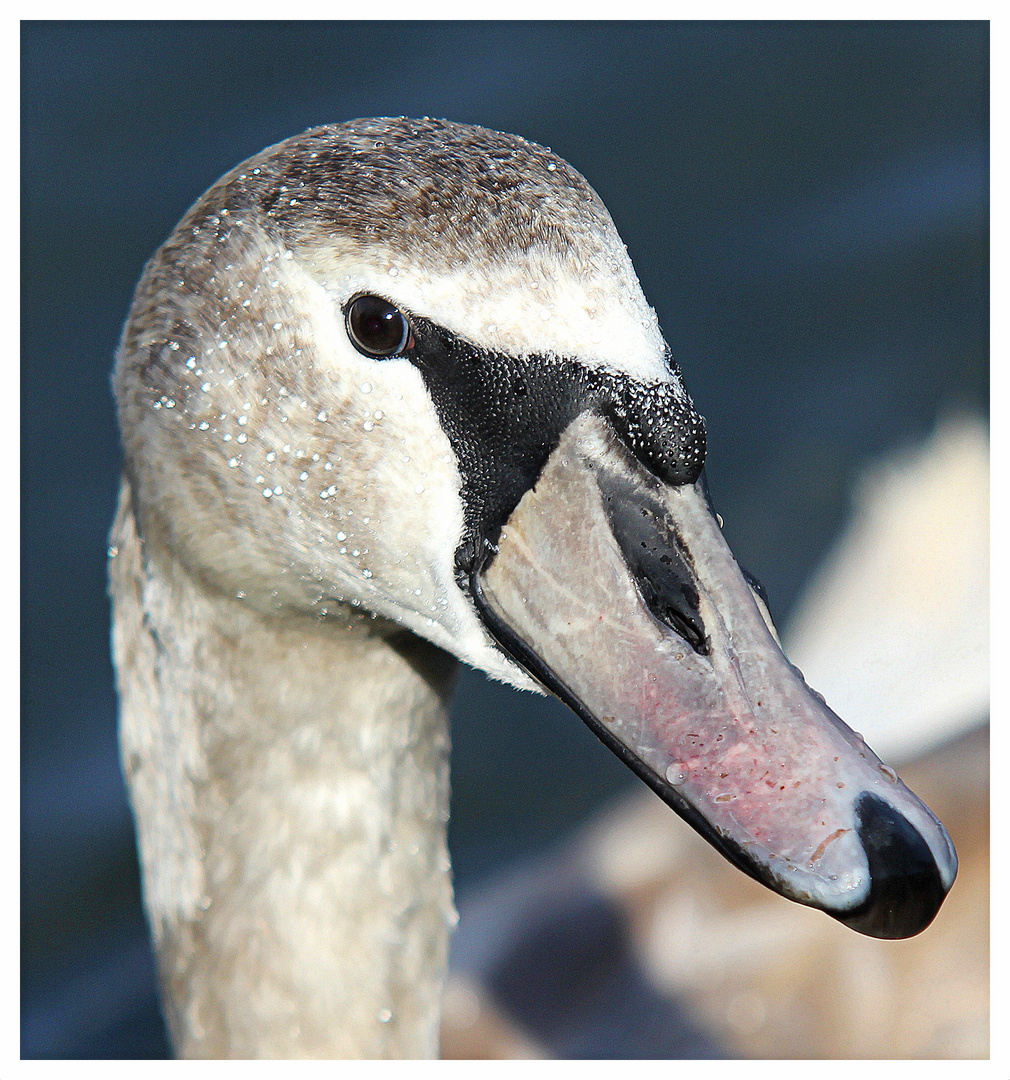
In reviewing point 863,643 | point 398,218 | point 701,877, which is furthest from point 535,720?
point 398,218

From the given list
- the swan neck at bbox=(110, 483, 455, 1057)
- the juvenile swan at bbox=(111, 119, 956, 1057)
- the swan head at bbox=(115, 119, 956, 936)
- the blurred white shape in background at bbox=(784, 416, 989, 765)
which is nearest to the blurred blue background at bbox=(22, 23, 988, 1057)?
the blurred white shape in background at bbox=(784, 416, 989, 765)

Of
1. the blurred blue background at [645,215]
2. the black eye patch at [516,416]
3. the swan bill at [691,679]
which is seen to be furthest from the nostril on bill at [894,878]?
the blurred blue background at [645,215]

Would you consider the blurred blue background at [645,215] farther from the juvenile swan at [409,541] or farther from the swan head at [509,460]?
the swan head at [509,460]

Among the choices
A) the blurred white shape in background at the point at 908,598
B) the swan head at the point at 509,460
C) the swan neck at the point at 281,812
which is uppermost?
the swan head at the point at 509,460

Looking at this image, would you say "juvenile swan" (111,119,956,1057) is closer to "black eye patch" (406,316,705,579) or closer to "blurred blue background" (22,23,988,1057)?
"black eye patch" (406,316,705,579)

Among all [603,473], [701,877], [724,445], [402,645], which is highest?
[603,473]

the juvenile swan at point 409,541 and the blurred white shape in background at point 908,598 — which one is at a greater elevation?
the juvenile swan at point 409,541
